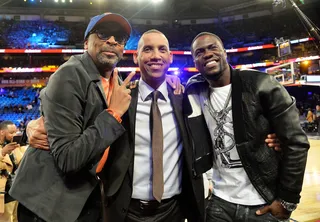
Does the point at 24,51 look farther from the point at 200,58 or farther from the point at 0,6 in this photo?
the point at 200,58

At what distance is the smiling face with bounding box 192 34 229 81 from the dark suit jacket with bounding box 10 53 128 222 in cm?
75

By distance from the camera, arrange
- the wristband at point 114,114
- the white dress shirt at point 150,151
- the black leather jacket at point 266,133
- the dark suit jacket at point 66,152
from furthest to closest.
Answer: the white dress shirt at point 150,151 → the black leather jacket at point 266,133 → the wristband at point 114,114 → the dark suit jacket at point 66,152

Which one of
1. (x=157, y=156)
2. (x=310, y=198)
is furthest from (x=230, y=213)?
(x=310, y=198)

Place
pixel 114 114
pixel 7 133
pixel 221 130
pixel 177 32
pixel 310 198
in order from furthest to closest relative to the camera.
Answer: pixel 177 32
pixel 310 198
pixel 7 133
pixel 221 130
pixel 114 114

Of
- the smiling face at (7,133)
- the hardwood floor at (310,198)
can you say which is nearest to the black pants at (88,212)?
the hardwood floor at (310,198)

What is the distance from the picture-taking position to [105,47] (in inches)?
60.9

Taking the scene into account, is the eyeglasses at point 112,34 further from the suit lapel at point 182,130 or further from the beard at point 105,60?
the suit lapel at point 182,130

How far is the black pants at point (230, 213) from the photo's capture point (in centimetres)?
148

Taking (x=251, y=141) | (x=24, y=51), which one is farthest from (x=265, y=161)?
(x=24, y=51)

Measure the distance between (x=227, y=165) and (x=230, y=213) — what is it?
29 cm

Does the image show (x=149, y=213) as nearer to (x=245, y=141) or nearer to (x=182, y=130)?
(x=182, y=130)

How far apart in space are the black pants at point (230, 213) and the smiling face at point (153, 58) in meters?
0.92

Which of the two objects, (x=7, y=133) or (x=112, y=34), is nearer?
(x=112, y=34)

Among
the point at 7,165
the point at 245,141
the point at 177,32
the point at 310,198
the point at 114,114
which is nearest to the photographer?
the point at 114,114
